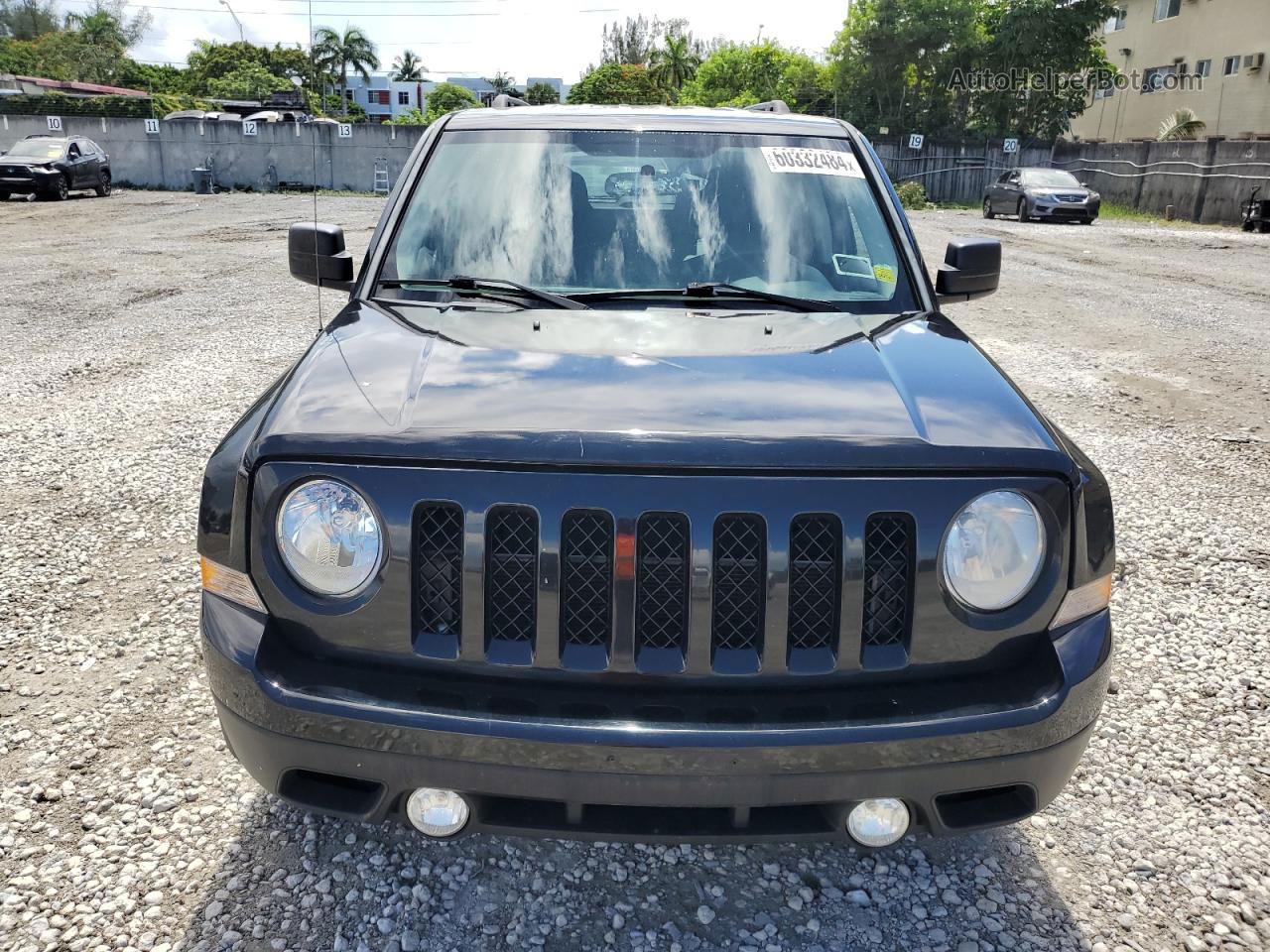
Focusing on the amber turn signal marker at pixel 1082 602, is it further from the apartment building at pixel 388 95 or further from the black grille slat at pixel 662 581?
the apartment building at pixel 388 95

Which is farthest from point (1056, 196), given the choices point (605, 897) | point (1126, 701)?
point (605, 897)

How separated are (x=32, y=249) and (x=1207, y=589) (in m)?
17.5

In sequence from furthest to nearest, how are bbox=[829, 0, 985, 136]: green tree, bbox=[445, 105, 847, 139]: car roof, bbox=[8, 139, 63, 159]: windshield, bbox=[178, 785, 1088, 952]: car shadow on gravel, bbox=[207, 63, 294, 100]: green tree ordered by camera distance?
bbox=[207, 63, 294, 100]: green tree → bbox=[829, 0, 985, 136]: green tree → bbox=[8, 139, 63, 159]: windshield → bbox=[445, 105, 847, 139]: car roof → bbox=[178, 785, 1088, 952]: car shadow on gravel

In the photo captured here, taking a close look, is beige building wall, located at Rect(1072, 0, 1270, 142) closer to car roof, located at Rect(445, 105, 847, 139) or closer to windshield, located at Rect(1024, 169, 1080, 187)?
windshield, located at Rect(1024, 169, 1080, 187)

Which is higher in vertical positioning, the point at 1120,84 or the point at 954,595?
the point at 1120,84

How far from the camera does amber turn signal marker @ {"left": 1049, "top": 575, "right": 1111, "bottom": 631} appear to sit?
80.8 inches

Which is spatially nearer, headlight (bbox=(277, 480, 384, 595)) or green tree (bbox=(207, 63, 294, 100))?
headlight (bbox=(277, 480, 384, 595))

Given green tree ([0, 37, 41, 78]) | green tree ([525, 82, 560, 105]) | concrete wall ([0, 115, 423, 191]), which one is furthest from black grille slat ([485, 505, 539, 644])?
green tree ([525, 82, 560, 105])

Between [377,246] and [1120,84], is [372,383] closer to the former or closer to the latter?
[377,246]

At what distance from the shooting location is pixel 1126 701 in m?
3.38

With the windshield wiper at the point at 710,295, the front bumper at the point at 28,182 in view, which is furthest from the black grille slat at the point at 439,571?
the front bumper at the point at 28,182

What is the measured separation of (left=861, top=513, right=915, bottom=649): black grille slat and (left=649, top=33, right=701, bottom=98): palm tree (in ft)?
276

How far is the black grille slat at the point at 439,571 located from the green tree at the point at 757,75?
5540 centimetres
